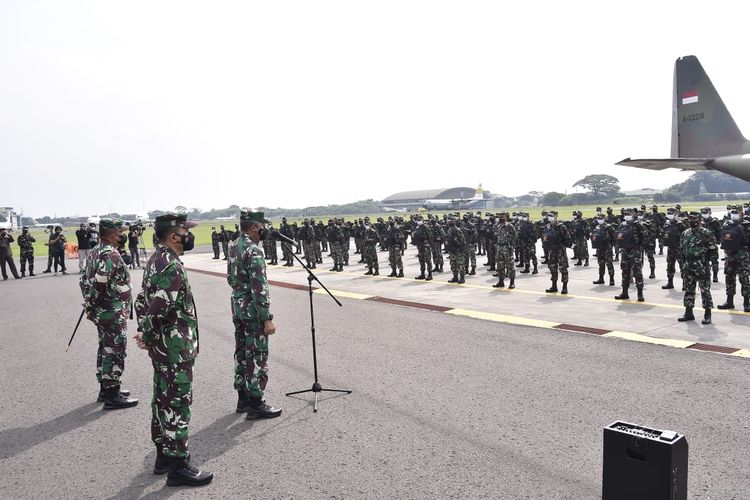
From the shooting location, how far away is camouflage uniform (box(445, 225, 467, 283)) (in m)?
14.9

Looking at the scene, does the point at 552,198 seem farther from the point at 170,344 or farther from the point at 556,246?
the point at 170,344

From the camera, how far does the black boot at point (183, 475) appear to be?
394cm

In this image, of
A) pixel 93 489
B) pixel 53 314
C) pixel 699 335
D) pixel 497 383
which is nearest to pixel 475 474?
pixel 497 383

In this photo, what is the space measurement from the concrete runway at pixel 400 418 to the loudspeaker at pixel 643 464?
0.81 meters

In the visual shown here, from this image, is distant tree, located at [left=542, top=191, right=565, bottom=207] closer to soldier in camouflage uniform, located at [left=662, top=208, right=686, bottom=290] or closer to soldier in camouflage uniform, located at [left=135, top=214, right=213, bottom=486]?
soldier in camouflage uniform, located at [left=662, top=208, right=686, bottom=290]

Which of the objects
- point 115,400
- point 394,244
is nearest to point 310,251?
point 394,244

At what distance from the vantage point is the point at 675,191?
105188 millimetres

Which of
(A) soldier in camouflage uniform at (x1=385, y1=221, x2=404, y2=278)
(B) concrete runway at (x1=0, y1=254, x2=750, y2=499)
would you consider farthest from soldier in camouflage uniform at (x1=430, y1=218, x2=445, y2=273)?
(B) concrete runway at (x1=0, y1=254, x2=750, y2=499)

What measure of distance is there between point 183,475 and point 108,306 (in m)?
2.60

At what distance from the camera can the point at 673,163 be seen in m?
14.4

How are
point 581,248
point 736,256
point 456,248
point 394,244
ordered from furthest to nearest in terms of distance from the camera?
point 581,248 < point 394,244 < point 456,248 < point 736,256

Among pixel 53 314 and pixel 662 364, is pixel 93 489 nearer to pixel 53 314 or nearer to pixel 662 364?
pixel 662 364

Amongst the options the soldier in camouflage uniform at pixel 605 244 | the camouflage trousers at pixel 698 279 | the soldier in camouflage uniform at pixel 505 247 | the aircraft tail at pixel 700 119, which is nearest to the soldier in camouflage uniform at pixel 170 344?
the camouflage trousers at pixel 698 279

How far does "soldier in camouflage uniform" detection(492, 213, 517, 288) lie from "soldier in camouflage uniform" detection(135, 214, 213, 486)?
10779 mm
